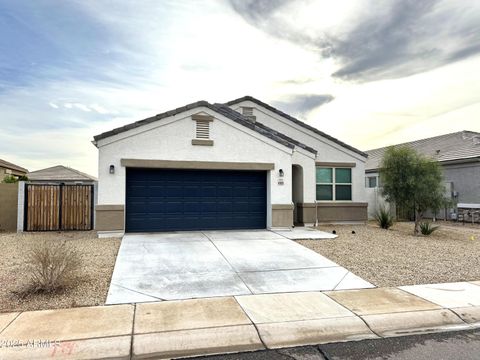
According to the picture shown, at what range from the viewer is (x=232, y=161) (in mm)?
13445

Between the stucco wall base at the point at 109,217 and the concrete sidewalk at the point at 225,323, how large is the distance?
22.6 ft

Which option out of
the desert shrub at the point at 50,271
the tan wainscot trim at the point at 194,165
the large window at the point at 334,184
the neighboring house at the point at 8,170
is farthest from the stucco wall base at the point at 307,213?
the neighboring house at the point at 8,170

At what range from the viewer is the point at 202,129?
43.1ft

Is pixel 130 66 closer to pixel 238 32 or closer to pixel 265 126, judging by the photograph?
pixel 238 32

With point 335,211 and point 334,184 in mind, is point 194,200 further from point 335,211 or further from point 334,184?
point 334,184

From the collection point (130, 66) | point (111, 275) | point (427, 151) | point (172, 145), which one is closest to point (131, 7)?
point (130, 66)

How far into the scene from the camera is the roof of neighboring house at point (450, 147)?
2008 centimetres

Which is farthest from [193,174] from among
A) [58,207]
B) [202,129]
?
[58,207]

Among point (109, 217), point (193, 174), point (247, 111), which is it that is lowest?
point (109, 217)

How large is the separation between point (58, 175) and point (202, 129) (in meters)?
→ 27.1

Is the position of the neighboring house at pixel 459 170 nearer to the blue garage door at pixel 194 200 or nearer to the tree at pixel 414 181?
the tree at pixel 414 181

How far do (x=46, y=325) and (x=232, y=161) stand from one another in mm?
9332

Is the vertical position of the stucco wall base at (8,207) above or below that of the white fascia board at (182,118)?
below

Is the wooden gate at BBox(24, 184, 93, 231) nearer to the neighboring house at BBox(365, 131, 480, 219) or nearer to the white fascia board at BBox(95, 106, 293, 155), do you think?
the white fascia board at BBox(95, 106, 293, 155)
